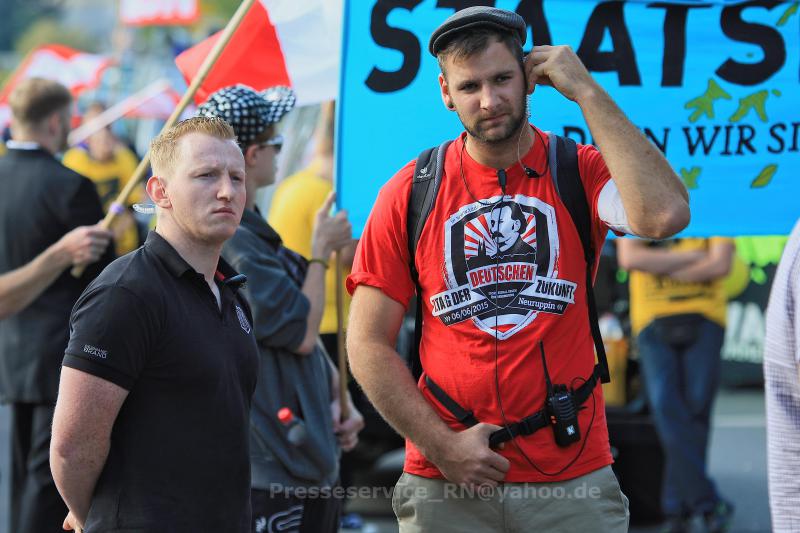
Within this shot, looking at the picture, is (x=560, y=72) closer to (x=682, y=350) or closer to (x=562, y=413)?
(x=562, y=413)

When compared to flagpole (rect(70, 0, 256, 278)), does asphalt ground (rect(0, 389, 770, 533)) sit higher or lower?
lower

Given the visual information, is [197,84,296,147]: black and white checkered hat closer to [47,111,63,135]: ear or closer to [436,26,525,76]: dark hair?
[436,26,525,76]: dark hair

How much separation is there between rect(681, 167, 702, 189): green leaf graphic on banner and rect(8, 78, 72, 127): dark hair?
283 centimetres

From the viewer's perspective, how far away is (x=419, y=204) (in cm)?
347

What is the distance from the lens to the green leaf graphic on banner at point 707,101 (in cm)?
467

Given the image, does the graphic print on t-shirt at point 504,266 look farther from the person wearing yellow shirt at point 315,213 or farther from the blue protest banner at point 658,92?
the person wearing yellow shirt at point 315,213

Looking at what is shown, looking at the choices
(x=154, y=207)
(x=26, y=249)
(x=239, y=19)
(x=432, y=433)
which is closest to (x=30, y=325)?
(x=26, y=249)

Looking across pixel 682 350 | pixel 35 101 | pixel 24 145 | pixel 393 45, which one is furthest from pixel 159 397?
pixel 682 350

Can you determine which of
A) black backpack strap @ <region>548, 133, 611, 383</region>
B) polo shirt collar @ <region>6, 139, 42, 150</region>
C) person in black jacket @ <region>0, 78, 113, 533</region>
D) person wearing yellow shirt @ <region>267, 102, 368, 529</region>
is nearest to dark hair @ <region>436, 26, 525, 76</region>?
black backpack strap @ <region>548, 133, 611, 383</region>

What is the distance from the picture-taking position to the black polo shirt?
2.95 m

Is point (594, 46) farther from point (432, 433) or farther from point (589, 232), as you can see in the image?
point (432, 433)

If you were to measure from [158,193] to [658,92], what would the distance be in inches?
86.2

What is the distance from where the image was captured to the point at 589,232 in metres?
3.43

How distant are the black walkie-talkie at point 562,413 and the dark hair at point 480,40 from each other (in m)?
0.83
